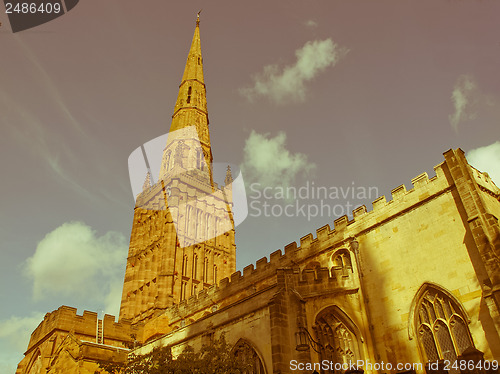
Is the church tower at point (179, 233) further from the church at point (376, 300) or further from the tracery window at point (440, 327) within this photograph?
the tracery window at point (440, 327)

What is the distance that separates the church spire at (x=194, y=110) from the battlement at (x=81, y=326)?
865 inches

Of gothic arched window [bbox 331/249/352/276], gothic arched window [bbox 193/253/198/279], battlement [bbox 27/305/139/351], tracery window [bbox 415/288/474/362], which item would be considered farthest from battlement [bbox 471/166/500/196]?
gothic arched window [bbox 193/253/198/279]

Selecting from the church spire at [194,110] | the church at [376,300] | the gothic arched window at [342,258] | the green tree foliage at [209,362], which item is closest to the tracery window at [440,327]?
the church at [376,300]

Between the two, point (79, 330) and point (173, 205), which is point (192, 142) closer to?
point (173, 205)

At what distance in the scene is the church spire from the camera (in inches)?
1988

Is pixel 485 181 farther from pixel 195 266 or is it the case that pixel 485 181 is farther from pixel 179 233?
pixel 179 233

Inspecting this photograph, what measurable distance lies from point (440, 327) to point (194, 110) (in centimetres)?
4430

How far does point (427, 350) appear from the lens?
51.4ft

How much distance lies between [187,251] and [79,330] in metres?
14.7

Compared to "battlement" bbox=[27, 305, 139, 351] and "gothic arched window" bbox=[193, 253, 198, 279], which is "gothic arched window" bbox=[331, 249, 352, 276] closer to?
"battlement" bbox=[27, 305, 139, 351]

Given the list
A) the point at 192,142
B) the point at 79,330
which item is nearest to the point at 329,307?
the point at 79,330

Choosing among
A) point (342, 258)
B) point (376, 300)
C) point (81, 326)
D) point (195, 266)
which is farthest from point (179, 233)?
point (376, 300)

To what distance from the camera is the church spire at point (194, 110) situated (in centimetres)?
5050

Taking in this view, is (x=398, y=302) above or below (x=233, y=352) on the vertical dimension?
above
